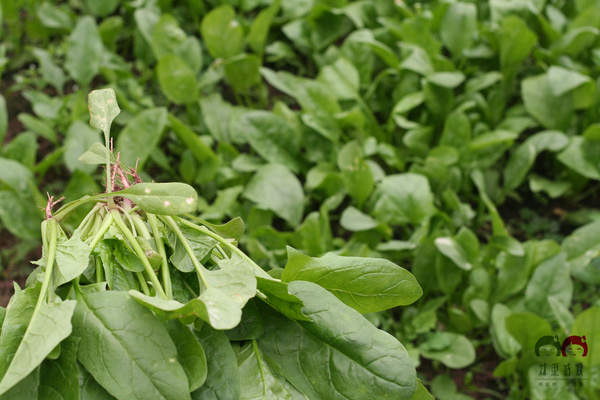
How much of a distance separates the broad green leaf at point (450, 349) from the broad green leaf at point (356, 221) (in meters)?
0.38

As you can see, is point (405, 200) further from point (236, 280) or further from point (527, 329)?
point (236, 280)

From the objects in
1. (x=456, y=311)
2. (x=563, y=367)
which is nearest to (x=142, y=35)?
(x=456, y=311)

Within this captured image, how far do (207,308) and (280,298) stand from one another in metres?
0.11

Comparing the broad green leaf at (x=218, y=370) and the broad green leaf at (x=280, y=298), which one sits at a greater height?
the broad green leaf at (x=280, y=298)

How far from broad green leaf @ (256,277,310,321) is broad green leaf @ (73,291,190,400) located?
121 mm

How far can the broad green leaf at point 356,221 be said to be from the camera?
69.1 inches

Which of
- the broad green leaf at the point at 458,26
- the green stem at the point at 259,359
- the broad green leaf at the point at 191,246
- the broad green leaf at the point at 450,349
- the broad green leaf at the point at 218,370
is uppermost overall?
the broad green leaf at the point at 191,246

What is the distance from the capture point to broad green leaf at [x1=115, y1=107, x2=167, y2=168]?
1.92 metres

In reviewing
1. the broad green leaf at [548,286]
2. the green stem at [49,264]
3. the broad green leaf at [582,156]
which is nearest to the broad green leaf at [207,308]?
the green stem at [49,264]

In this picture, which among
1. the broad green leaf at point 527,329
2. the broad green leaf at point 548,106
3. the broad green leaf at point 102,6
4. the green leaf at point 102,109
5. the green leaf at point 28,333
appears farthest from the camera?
the broad green leaf at point 102,6

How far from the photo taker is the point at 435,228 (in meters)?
1.87

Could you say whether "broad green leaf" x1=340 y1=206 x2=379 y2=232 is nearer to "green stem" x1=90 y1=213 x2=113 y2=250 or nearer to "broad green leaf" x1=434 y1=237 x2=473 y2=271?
"broad green leaf" x1=434 y1=237 x2=473 y2=271

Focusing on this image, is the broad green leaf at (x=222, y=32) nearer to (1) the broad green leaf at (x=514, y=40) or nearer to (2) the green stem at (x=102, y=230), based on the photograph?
(1) the broad green leaf at (x=514, y=40)

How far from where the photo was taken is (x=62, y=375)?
598 millimetres
